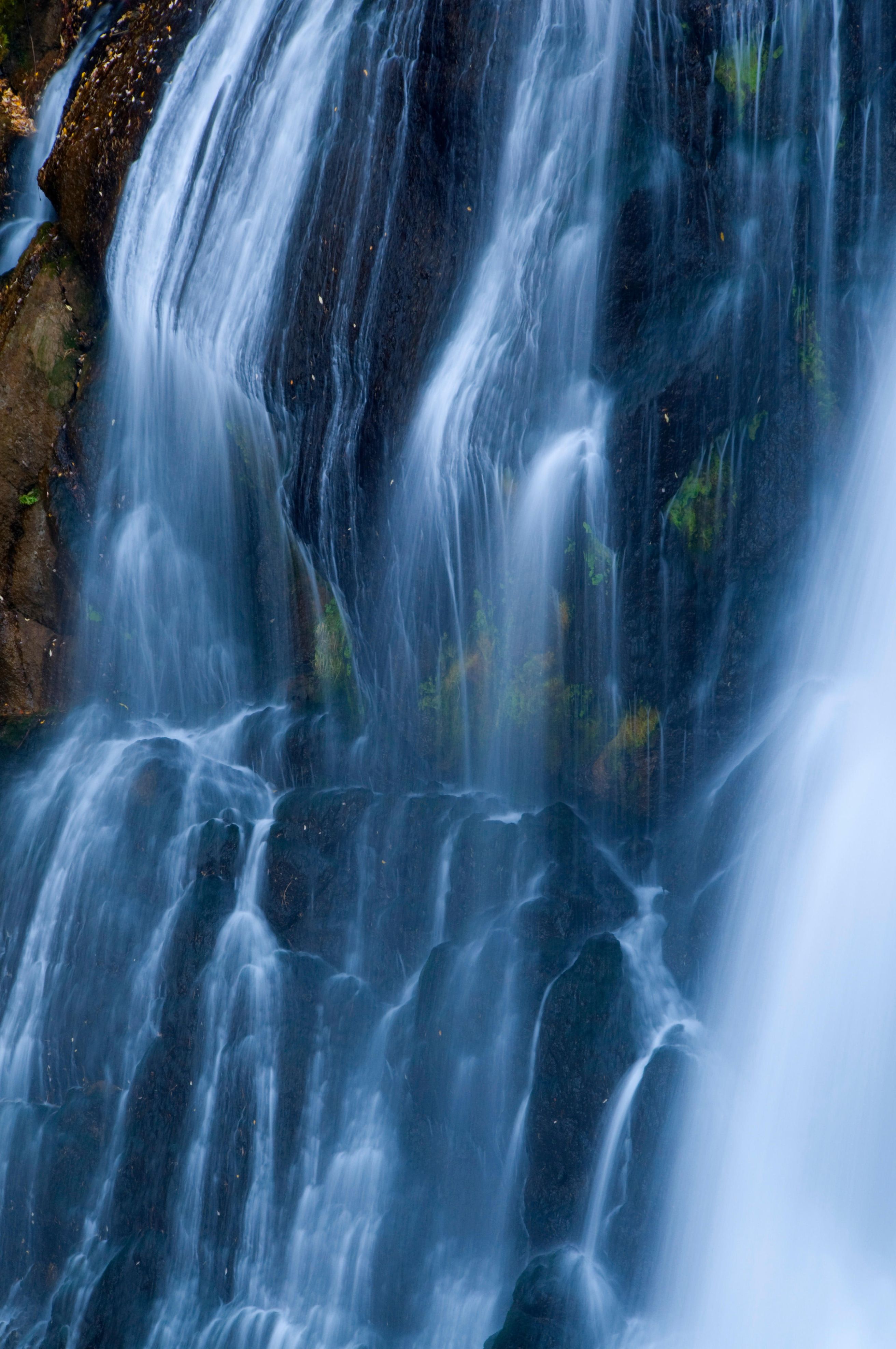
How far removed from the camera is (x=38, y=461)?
9.23 meters

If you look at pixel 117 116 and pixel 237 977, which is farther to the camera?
pixel 117 116

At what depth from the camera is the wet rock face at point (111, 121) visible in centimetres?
→ 868

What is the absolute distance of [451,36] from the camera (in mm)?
7086

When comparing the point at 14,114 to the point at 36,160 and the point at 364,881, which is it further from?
the point at 364,881

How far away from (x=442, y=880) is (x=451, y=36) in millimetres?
5679

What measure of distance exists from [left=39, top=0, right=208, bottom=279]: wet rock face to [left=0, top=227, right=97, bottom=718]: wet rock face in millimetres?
333

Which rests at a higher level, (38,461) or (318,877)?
(38,461)

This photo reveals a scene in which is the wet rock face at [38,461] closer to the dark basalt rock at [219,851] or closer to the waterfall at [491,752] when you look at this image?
the waterfall at [491,752]

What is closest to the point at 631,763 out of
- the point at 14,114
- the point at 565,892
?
the point at 565,892

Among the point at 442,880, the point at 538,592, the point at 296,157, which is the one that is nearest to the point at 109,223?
the point at 296,157

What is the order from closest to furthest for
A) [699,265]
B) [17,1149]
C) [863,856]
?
[863,856], [699,265], [17,1149]

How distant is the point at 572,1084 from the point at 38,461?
664 cm

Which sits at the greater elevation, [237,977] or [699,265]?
[699,265]

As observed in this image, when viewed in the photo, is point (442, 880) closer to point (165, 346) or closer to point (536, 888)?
point (536, 888)
